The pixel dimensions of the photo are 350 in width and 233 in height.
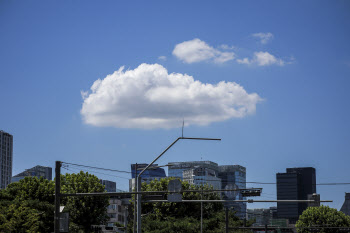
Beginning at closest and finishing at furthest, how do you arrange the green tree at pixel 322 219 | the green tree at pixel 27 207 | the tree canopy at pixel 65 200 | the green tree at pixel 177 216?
the green tree at pixel 27 207
the tree canopy at pixel 65 200
the green tree at pixel 177 216
the green tree at pixel 322 219

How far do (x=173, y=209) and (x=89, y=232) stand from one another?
54.6ft

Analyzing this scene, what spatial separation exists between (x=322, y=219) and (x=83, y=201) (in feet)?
147

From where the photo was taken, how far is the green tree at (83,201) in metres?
80.2

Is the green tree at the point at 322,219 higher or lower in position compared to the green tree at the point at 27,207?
lower

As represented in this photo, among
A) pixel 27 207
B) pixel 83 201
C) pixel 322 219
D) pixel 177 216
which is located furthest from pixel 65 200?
pixel 322 219

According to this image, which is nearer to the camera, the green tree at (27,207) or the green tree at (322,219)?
the green tree at (27,207)

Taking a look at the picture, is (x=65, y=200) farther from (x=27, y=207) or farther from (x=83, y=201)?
(x=27, y=207)

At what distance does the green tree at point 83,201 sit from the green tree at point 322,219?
3790cm

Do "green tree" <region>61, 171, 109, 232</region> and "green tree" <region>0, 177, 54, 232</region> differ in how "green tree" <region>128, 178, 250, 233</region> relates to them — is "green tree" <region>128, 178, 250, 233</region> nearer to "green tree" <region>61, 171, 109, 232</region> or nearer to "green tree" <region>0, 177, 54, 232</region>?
"green tree" <region>61, 171, 109, 232</region>

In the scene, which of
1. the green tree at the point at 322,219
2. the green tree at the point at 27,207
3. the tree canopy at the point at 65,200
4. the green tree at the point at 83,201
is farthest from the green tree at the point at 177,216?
the green tree at the point at 27,207

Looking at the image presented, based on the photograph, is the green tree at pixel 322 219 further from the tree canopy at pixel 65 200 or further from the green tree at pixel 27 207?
the green tree at pixel 27 207

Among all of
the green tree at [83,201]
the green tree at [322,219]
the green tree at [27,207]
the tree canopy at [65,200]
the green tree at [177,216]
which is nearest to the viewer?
the green tree at [27,207]

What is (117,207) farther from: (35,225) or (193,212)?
(35,225)

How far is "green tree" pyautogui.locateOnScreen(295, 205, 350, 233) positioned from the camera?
98975 millimetres
